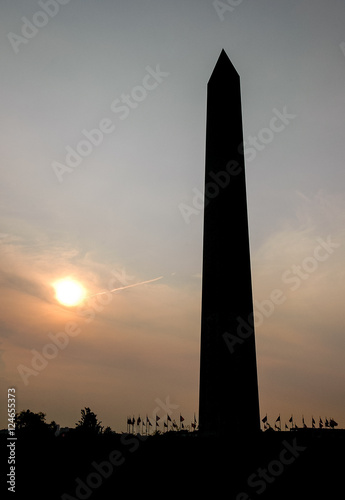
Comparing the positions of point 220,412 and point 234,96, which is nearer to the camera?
point 220,412

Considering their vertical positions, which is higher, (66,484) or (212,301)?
(212,301)

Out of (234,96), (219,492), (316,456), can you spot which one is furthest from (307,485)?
(234,96)

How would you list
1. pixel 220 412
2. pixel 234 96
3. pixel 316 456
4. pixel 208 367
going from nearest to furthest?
pixel 316 456 → pixel 220 412 → pixel 208 367 → pixel 234 96

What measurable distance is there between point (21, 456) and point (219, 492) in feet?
16.3

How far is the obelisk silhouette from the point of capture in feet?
Result: 47.9

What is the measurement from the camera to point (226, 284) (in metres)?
16.0

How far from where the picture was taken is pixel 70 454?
10.4 m

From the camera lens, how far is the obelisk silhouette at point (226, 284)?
47.9ft

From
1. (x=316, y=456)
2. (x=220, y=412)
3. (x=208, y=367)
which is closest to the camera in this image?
(x=316, y=456)

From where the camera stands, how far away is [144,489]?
31.3 feet

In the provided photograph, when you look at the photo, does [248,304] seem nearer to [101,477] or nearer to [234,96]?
[101,477]

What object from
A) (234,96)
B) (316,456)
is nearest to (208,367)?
(316,456)

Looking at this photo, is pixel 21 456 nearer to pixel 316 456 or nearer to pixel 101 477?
pixel 101 477

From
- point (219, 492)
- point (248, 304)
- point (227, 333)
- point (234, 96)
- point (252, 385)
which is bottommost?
point (219, 492)
